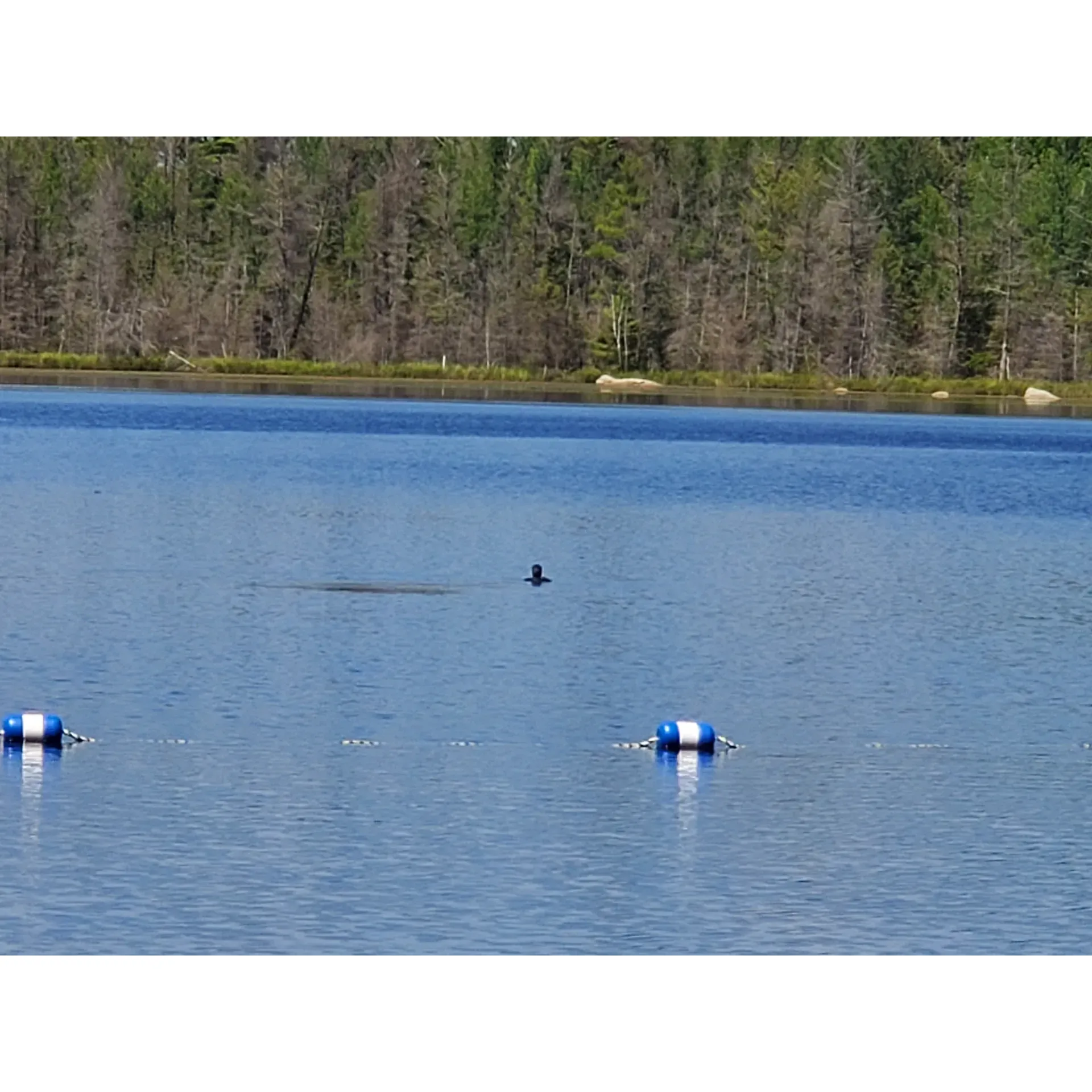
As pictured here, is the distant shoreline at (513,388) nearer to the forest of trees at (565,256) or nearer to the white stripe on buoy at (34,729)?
the forest of trees at (565,256)

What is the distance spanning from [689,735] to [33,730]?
5.33 m

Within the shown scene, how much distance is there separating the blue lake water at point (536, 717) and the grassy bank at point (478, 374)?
28.7ft

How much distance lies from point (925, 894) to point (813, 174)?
3841 cm

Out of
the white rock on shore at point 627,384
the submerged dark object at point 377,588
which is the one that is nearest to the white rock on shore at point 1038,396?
the white rock on shore at point 627,384

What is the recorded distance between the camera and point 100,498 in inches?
1786

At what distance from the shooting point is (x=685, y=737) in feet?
70.5

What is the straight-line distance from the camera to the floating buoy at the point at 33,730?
68.7 ft

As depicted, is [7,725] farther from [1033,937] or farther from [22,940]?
[1033,937]

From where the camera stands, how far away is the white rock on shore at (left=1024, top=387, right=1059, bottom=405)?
56.2m

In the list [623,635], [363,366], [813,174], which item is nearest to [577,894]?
[623,635]

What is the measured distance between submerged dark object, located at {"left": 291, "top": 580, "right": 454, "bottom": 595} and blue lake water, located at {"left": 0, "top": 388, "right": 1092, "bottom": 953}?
5.5 inches

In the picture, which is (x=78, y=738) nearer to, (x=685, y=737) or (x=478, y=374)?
(x=685, y=737)

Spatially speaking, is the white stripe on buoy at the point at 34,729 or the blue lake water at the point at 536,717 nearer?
the blue lake water at the point at 536,717

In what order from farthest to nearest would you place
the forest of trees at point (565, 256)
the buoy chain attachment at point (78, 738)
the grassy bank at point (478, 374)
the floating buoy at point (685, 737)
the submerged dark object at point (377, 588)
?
the grassy bank at point (478, 374) < the forest of trees at point (565, 256) < the submerged dark object at point (377, 588) < the floating buoy at point (685, 737) < the buoy chain attachment at point (78, 738)
